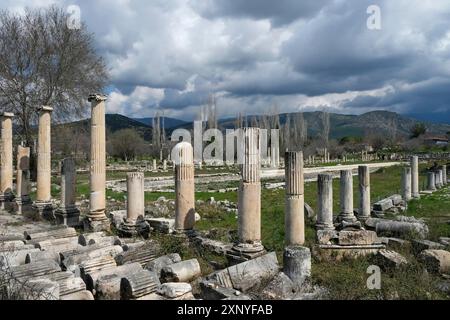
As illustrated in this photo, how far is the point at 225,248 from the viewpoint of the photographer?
8.38 m

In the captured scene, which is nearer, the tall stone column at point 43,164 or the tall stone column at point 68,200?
the tall stone column at point 68,200

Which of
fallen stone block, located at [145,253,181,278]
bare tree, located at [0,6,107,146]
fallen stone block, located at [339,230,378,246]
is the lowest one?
fallen stone block, located at [145,253,181,278]

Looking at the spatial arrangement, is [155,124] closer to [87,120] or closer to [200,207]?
[87,120]

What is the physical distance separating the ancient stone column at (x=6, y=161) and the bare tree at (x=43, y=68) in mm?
8213

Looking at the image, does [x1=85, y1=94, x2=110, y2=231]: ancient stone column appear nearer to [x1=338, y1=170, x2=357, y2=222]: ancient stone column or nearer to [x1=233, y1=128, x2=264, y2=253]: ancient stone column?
[x1=233, y1=128, x2=264, y2=253]: ancient stone column

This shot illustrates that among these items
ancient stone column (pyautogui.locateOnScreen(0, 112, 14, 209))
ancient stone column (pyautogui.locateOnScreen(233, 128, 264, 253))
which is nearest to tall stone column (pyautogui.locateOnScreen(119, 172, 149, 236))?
ancient stone column (pyautogui.locateOnScreen(233, 128, 264, 253))

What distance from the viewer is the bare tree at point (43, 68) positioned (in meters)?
22.3

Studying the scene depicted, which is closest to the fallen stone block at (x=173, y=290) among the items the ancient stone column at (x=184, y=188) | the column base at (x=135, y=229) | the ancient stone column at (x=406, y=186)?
the ancient stone column at (x=184, y=188)

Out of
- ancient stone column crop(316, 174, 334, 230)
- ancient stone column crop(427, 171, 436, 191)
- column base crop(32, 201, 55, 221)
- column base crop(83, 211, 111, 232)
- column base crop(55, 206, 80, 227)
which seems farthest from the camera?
ancient stone column crop(427, 171, 436, 191)

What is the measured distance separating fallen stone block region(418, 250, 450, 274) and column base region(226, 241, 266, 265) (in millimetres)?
3186

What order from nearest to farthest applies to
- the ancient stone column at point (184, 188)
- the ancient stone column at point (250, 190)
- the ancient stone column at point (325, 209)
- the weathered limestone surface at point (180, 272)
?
the weathered limestone surface at point (180, 272) < the ancient stone column at point (250, 190) < the ancient stone column at point (184, 188) < the ancient stone column at point (325, 209)

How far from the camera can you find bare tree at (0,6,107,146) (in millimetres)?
22328

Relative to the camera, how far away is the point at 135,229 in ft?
32.8

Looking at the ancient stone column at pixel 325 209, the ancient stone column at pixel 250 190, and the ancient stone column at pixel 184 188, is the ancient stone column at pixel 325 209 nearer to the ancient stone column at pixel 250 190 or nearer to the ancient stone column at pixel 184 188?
the ancient stone column at pixel 250 190
